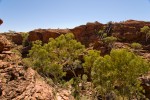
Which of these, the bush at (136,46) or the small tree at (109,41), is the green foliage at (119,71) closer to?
the bush at (136,46)

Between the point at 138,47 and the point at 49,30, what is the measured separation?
27.9 metres

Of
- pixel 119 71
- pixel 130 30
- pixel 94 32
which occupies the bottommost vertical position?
pixel 119 71

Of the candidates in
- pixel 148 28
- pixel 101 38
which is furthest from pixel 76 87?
pixel 148 28

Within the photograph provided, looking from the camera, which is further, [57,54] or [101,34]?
[101,34]

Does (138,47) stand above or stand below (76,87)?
above

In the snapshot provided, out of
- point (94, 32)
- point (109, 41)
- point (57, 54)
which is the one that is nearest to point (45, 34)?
point (94, 32)

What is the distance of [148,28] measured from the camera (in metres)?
68.8

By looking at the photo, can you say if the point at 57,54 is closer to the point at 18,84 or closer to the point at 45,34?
the point at 45,34

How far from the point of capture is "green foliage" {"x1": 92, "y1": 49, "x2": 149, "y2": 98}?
33.4 m

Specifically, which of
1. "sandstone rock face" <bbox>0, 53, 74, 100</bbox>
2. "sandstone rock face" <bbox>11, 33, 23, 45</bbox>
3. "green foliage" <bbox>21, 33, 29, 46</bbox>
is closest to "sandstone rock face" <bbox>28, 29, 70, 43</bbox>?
"green foliage" <bbox>21, 33, 29, 46</bbox>

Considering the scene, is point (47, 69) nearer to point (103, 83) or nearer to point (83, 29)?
point (103, 83)

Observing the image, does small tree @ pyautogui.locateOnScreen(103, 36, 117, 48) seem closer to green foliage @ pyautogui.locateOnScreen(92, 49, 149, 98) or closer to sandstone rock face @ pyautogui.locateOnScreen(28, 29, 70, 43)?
sandstone rock face @ pyautogui.locateOnScreen(28, 29, 70, 43)

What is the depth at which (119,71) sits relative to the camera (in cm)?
3384

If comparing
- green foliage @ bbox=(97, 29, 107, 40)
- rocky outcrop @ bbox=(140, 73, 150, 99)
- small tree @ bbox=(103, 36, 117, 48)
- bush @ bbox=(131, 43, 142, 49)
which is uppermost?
green foliage @ bbox=(97, 29, 107, 40)
